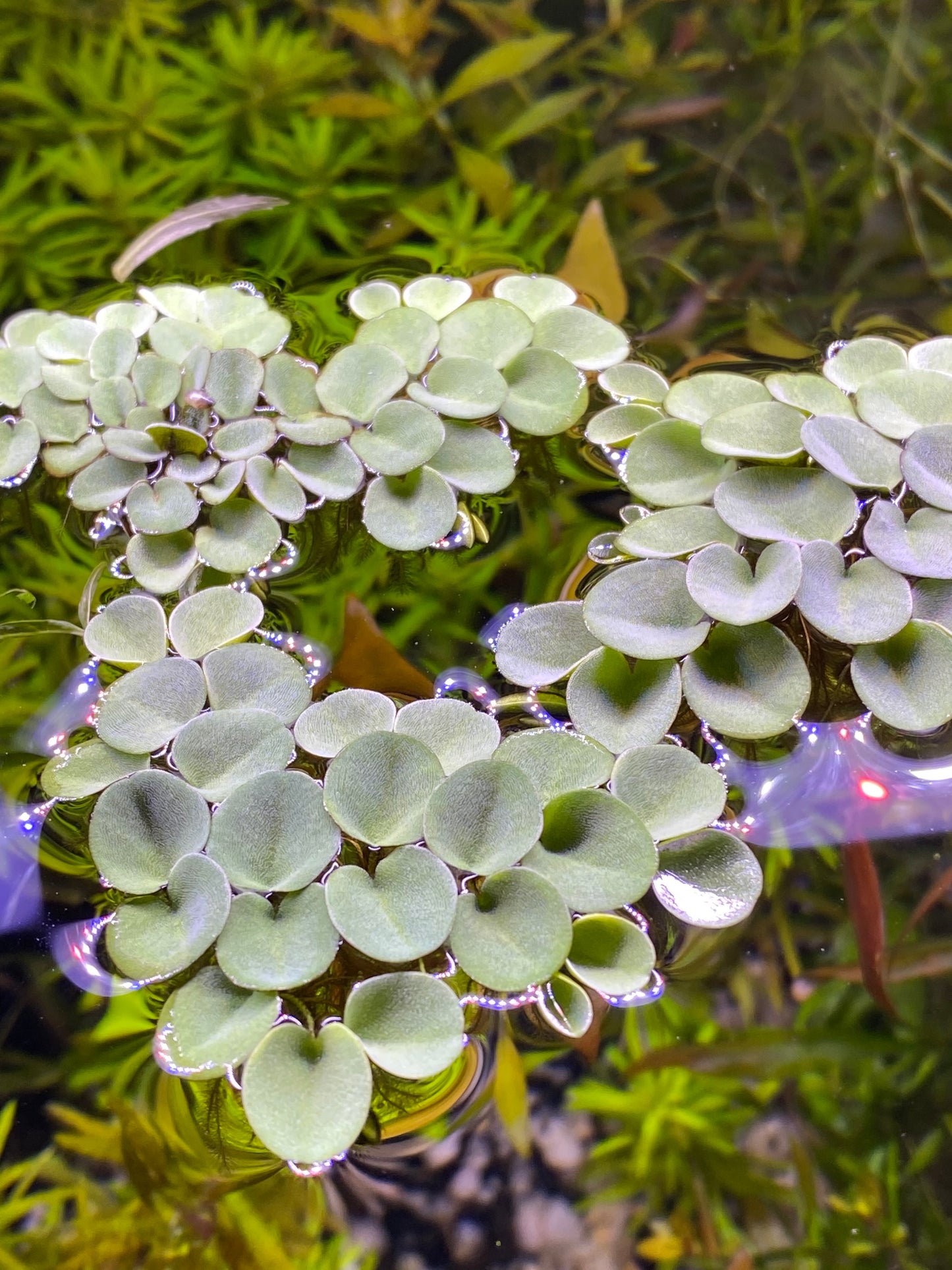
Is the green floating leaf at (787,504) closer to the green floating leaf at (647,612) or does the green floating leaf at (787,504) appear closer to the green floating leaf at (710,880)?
the green floating leaf at (647,612)

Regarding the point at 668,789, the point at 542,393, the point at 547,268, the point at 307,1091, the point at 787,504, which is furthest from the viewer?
the point at 547,268

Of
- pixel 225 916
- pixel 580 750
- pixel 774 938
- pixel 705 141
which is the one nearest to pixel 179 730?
pixel 225 916

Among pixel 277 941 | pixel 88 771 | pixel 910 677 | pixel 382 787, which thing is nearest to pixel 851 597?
pixel 910 677

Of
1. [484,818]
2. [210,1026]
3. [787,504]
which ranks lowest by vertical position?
[210,1026]

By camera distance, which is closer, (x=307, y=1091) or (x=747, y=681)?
(x=307, y=1091)

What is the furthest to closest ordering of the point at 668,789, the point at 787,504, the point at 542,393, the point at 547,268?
the point at 547,268 < the point at 542,393 < the point at 787,504 < the point at 668,789

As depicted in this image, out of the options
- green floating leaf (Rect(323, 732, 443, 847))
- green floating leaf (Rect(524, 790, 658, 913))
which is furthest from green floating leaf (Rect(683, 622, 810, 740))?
green floating leaf (Rect(323, 732, 443, 847))

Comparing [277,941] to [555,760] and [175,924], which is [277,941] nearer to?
[175,924]
